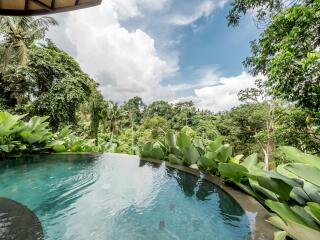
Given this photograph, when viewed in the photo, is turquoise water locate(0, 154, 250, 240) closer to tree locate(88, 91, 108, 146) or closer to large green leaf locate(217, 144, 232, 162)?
large green leaf locate(217, 144, 232, 162)

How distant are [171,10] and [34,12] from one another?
21.5 feet

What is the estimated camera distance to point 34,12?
9.12 ft

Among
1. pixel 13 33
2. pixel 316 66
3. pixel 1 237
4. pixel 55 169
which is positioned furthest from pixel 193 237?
pixel 13 33

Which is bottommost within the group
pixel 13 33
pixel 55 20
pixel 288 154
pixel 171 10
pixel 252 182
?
pixel 252 182

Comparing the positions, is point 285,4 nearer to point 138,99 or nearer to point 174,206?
point 174,206

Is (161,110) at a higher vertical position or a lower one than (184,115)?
higher

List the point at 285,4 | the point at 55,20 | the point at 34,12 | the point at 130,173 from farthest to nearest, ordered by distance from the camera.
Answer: the point at 55,20 → the point at 285,4 → the point at 130,173 → the point at 34,12

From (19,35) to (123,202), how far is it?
1481 cm

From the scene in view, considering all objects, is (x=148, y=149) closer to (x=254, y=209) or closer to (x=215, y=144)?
(x=215, y=144)

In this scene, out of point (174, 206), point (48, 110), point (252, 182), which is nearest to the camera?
point (252, 182)

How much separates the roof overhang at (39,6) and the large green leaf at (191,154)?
2.44m

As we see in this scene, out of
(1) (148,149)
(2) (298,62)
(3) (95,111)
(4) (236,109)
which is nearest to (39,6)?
(1) (148,149)

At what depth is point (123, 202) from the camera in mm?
2355

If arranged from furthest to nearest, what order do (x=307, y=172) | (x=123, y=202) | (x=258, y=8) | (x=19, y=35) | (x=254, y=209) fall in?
(x=19, y=35) < (x=258, y=8) < (x=123, y=202) < (x=254, y=209) < (x=307, y=172)
